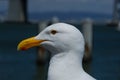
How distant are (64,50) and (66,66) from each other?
136 mm

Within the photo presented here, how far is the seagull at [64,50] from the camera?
3.88 metres

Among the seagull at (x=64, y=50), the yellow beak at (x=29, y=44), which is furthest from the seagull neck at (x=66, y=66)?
the yellow beak at (x=29, y=44)

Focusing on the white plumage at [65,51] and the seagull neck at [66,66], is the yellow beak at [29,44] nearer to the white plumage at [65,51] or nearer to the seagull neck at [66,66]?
the white plumage at [65,51]

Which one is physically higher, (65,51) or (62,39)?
(62,39)

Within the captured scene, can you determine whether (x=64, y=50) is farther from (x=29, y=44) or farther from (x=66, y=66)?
(x=29, y=44)

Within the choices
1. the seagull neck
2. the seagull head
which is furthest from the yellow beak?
the seagull neck

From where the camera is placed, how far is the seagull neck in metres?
3.95

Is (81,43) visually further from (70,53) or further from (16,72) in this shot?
(16,72)

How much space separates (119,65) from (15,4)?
44700mm

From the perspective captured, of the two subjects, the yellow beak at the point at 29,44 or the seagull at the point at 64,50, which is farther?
the yellow beak at the point at 29,44

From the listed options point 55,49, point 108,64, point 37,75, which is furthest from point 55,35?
point 108,64

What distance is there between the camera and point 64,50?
3.95m

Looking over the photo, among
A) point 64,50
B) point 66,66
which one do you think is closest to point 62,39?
point 64,50

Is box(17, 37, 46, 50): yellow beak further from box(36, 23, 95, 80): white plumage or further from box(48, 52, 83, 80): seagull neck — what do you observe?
box(48, 52, 83, 80): seagull neck
